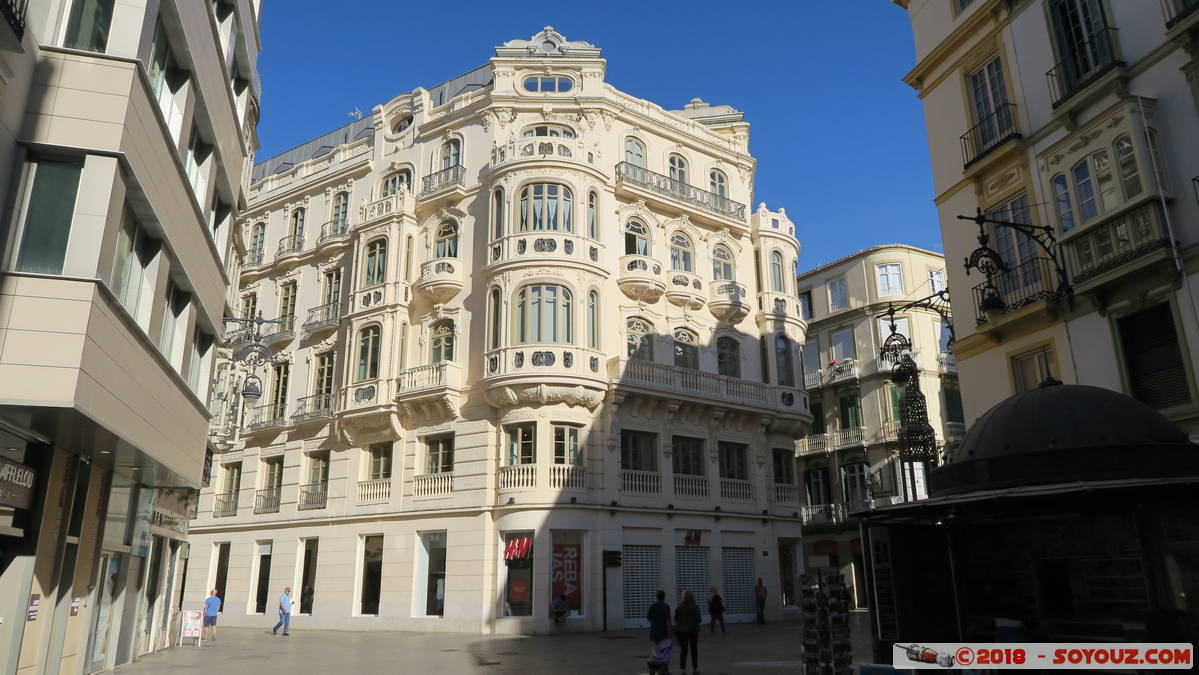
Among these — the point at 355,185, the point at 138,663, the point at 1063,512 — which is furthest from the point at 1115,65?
the point at 355,185

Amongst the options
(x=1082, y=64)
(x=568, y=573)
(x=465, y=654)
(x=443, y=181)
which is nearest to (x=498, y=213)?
(x=443, y=181)

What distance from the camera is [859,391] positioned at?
42.5 m

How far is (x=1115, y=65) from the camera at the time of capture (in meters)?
14.5

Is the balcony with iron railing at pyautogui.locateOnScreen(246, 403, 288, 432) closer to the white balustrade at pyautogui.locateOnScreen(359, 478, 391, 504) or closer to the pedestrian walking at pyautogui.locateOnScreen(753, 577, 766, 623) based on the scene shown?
the white balustrade at pyautogui.locateOnScreen(359, 478, 391, 504)

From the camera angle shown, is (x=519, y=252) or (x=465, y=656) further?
(x=519, y=252)

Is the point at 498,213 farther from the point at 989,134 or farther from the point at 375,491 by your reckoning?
the point at 989,134

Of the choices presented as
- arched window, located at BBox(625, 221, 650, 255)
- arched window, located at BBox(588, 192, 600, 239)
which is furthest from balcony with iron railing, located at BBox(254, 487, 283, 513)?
arched window, located at BBox(625, 221, 650, 255)

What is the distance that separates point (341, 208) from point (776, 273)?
1952cm

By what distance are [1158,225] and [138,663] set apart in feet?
74.0

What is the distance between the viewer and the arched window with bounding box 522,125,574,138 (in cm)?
3166

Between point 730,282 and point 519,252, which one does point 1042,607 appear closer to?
point 519,252

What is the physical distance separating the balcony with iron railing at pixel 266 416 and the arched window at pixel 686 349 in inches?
655

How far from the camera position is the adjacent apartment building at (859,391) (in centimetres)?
4116

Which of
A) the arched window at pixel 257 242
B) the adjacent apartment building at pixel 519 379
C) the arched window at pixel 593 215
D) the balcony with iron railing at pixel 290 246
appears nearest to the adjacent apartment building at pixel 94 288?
the adjacent apartment building at pixel 519 379
